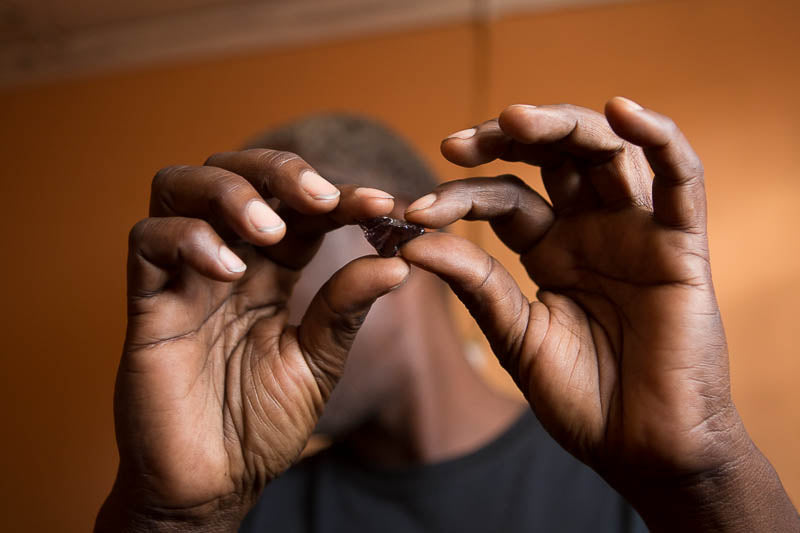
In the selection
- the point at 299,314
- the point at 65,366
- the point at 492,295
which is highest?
the point at 492,295

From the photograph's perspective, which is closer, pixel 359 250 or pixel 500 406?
pixel 359 250

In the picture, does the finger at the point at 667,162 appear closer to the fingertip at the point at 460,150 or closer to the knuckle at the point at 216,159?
the fingertip at the point at 460,150

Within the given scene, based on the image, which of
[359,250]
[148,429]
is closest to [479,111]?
[359,250]

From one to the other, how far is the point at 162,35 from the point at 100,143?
516 millimetres

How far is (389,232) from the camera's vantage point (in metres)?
0.64

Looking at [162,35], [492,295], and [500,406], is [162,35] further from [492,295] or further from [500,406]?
[492,295]

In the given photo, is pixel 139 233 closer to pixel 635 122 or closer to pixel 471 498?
pixel 635 122

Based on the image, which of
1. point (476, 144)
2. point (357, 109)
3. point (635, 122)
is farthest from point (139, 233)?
point (357, 109)

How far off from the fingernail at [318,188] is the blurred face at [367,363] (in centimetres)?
62

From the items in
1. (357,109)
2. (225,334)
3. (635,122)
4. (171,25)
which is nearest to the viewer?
(635,122)

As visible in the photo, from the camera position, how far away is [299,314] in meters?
1.21

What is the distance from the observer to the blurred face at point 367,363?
1.27 m

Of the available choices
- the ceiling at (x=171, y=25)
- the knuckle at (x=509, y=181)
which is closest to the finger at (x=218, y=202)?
the knuckle at (x=509, y=181)

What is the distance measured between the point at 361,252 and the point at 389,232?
0.64 metres
